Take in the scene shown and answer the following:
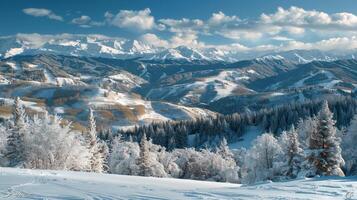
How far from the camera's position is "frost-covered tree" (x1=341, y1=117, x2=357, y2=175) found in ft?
247

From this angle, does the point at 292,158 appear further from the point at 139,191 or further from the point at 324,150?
the point at 139,191

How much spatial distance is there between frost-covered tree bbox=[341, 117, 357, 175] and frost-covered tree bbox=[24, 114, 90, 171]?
1761 inches

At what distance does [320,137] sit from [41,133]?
33.8m

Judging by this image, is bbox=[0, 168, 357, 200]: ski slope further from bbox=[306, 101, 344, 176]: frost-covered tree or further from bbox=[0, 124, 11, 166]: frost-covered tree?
bbox=[0, 124, 11, 166]: frost-covered tree

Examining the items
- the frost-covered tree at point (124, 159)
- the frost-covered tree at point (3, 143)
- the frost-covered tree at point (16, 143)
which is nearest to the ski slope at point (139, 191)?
the frost-covered tree at point (16, 143)

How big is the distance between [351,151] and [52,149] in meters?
57.5

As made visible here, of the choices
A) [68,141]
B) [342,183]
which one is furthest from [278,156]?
[342,183]

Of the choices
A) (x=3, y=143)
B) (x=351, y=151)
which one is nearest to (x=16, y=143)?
(x=3, y=143)

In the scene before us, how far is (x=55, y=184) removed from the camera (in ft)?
80.7

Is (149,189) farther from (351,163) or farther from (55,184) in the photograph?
(351,163)

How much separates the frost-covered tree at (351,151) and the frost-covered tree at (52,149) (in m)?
44.7

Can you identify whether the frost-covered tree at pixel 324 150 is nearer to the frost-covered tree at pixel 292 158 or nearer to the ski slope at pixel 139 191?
the frost-covered tree at pixel 292 158

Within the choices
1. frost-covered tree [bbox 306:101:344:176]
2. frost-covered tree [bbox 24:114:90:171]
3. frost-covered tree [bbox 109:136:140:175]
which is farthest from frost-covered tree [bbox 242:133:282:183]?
frost-covered tree [bbox 24:114:90:171]

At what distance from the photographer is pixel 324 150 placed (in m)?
53.4
